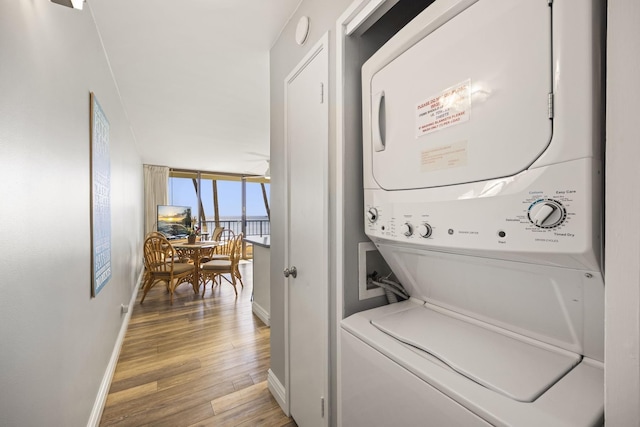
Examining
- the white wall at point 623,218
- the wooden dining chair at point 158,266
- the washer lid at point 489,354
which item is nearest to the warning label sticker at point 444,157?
the white wall at point 623,218

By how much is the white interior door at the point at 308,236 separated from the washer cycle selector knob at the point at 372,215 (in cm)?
26

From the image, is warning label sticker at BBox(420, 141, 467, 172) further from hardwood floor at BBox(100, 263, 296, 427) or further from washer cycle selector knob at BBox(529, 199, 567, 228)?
hardwood floor at BBox(100, 263, 296, 427)

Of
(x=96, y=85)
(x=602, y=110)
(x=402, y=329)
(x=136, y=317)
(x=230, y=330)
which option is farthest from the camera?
(x=136, y=317)

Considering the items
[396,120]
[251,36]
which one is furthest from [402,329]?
[251,36]

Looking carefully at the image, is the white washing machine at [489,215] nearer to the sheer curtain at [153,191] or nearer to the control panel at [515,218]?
the control panel at [515,218]

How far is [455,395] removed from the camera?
0.58 metres

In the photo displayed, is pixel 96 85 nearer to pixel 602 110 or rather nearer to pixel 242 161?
pixel 602 110

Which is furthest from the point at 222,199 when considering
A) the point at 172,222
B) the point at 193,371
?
the point at 193,371

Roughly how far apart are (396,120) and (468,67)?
0.25 metres

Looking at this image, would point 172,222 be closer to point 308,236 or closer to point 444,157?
point 308,236

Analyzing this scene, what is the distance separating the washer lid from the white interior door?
1.47 feet

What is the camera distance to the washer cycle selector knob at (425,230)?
30.2 inches

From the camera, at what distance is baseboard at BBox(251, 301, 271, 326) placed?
2.88 meters

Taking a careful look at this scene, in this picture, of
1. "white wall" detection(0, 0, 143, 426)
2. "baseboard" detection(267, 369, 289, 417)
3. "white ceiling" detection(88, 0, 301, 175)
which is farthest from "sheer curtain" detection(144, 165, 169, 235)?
"baseboard" detection(267, 369, 289, 417)
